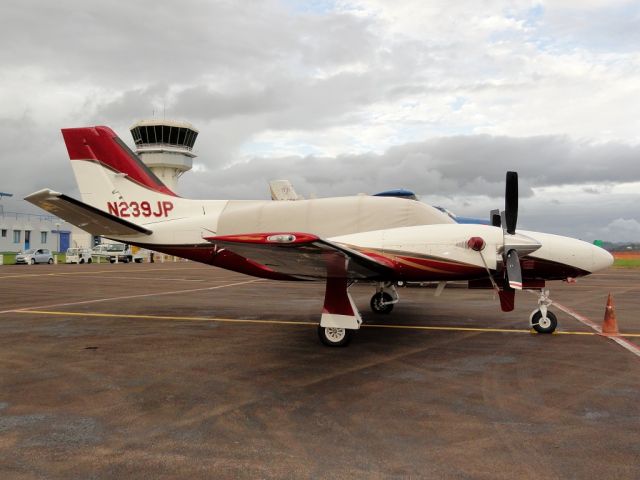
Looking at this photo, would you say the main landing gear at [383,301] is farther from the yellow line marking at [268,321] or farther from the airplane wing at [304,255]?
the airplane wing at [304,255]

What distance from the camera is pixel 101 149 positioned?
1209cm

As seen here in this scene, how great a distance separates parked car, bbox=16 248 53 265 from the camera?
43.7m

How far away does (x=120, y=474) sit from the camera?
3750 mm

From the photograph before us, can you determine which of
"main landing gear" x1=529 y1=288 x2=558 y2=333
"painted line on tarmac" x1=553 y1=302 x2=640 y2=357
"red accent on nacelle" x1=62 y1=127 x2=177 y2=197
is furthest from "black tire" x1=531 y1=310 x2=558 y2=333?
"red accent on nacelle" x1=62 y1=127 x2=177 y2=197

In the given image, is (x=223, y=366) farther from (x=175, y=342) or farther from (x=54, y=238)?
(x=54, y=238)

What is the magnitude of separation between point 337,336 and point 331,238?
2167 mm

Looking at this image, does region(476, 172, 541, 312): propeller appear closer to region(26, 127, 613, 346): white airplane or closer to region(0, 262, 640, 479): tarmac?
region(26, 127, 613, 346): white airplane

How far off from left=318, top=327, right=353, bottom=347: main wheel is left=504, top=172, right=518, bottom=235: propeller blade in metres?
3.82

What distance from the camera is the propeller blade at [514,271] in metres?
8.16

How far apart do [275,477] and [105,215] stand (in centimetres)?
818

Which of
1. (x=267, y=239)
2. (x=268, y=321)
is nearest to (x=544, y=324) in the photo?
(x=268, y=321)

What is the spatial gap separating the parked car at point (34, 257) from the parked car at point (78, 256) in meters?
3.71

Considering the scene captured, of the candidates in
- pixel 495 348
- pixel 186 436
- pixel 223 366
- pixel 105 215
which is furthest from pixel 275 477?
pixel 105 215

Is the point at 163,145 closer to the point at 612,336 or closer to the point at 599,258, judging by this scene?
the point at 599,258
